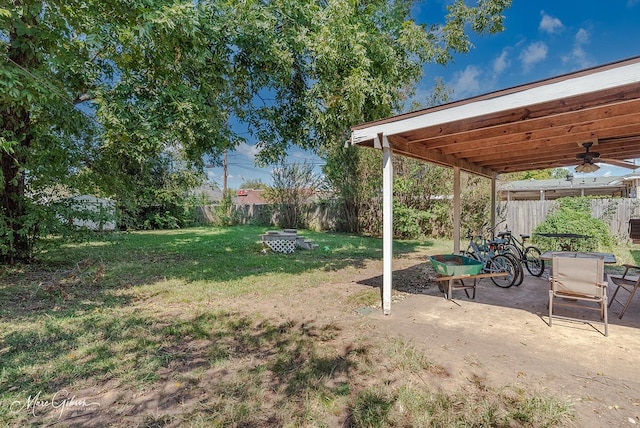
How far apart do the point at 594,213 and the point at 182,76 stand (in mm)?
11901

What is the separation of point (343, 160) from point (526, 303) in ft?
31.3

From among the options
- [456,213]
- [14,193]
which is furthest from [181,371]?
[14,193]

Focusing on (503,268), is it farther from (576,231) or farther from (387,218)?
(576,231)

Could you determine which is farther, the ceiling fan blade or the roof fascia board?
the ceiling fan blade

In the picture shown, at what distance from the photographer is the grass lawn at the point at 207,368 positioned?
202 centimetres

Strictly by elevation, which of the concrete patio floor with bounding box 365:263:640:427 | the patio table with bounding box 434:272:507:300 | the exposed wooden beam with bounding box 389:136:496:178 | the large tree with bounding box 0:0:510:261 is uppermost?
the large tree with bounding box 0:0:510:261

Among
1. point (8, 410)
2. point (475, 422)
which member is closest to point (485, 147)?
point (475, 422)

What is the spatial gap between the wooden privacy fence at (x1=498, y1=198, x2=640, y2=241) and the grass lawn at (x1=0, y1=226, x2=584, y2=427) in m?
8.30

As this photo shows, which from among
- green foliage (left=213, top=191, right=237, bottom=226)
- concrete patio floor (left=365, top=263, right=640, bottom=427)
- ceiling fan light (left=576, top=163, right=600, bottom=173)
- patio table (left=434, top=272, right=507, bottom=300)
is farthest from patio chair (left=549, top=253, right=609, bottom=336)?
green foliage (left=213, top=191, right=237, bottom=226)

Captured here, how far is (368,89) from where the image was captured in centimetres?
523

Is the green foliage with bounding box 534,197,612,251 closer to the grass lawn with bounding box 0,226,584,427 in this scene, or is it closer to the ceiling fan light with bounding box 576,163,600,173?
the ceiling fan light with bounding box 576,163,600,173

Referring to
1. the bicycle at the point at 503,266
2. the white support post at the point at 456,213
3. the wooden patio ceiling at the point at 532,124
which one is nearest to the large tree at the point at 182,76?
the wooden patio ceiling at the point at 532,124

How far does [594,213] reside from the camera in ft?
32.5

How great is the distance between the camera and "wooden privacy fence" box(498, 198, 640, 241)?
31.5ft
